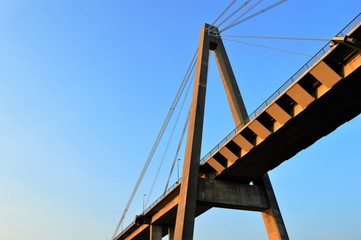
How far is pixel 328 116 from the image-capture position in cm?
2502

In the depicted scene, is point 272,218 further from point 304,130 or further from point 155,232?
point 155,232

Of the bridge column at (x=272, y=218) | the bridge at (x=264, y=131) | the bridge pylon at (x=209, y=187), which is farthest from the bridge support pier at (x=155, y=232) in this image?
the bridge column at (x=272, y=218)

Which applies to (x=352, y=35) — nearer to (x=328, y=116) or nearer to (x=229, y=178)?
(x=328, y=116)

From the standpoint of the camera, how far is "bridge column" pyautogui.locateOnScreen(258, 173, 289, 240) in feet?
97.5

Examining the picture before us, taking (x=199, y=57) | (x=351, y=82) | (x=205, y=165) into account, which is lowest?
(x=351, y=82)

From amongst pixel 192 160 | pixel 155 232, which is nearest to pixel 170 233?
pixel 155 232

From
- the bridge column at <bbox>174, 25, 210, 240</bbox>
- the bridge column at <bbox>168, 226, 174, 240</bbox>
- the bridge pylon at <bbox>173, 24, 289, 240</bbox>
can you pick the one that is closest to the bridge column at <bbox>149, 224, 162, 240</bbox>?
the bridge column at <bbox>168, 226, 174, 240</bbox>

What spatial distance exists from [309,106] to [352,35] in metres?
5.15

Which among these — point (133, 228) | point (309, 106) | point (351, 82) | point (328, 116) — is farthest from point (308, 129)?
point (133, 228)

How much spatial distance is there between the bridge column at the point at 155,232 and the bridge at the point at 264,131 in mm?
5047

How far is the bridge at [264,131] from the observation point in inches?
857

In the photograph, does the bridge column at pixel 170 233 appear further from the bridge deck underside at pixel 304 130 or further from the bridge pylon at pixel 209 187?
the bridge deck underside at pixel 304 130

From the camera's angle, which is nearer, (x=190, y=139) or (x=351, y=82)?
(x=351, y=82)

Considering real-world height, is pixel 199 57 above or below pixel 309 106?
above
